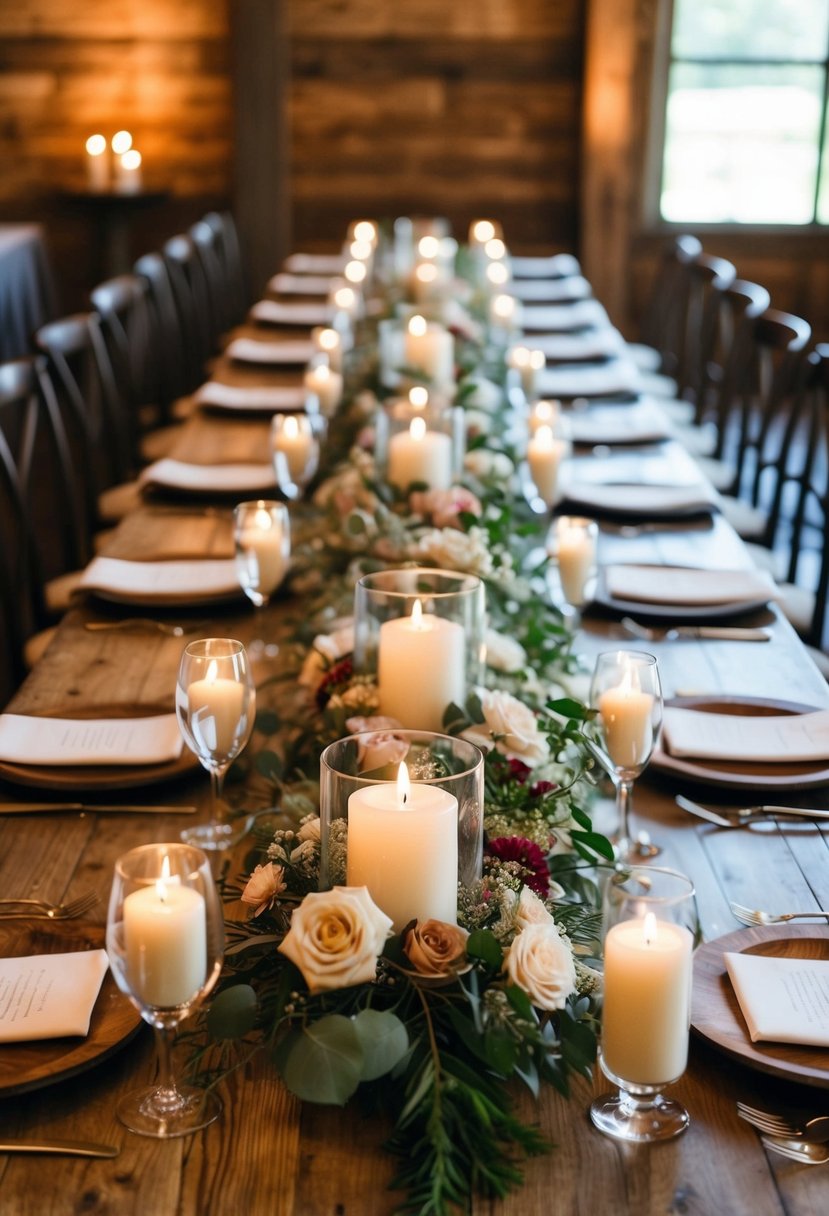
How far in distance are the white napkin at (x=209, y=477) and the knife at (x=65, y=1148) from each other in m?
1.80

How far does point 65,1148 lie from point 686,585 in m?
1.45

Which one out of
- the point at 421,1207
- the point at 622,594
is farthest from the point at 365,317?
the point at 421,1207

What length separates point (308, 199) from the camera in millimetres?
6926

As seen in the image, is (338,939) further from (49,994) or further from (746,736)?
(746,736)

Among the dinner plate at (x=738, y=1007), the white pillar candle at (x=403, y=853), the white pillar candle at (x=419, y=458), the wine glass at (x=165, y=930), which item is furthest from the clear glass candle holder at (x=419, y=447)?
the wine glass at (x=165, y=930)

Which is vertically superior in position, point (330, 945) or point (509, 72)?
point (509, 72)

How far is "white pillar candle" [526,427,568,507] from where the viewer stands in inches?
95.2

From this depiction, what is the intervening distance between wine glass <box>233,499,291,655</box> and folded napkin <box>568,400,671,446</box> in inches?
57.3

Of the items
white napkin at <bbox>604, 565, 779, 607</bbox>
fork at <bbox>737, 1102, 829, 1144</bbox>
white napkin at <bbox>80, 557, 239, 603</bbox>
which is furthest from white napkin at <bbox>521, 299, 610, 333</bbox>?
fork at <bbox>737, 1102, 829, 1144</bbox>

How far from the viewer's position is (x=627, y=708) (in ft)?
4.59

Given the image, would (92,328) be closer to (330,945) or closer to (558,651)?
(558,651)

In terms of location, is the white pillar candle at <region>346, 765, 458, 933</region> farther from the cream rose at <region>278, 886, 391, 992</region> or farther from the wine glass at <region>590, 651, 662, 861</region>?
the wine glass at <region>590, 651, 662, 861</region>

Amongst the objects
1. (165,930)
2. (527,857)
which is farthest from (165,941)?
(527,857)

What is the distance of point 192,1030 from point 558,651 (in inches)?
30.0
